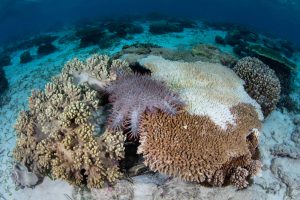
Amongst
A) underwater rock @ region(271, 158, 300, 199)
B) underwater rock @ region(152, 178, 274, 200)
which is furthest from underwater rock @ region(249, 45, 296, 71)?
underwater rock @ region(152, 178, 274, 200)

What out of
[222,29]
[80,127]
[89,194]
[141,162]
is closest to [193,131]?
[141,162]

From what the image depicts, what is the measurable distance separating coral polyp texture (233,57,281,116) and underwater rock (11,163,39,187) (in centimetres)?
558

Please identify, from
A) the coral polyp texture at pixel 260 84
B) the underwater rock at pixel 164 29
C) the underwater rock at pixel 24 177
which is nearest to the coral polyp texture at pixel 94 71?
the underwater rock at pixel 24 177

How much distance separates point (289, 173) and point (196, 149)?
2.88m

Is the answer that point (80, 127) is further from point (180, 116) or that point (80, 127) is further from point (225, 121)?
point (225, 121)

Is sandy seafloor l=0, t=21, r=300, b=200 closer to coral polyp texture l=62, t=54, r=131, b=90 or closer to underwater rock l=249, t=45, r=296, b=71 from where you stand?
coral polyp texture l=62, t=54, r=131, b=90

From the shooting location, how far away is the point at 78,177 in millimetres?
5461

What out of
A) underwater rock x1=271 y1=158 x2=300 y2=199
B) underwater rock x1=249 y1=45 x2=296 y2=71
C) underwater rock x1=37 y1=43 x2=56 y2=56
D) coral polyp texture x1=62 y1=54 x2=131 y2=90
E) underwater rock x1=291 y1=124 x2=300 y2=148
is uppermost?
coral polyp texture x1=62 y1=54 x2=131 y2=90

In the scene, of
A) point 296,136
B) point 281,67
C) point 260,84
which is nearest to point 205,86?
point 260,84

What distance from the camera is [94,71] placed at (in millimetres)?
6582

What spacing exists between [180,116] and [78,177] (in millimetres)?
2185

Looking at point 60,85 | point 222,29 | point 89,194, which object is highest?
point 60,85

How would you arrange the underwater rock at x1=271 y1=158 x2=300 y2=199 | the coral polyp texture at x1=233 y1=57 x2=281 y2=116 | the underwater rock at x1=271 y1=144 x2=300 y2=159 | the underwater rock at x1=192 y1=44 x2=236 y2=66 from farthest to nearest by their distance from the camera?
1. the underwater rock at x1=192 y1=44 x2=236 y2=66
2. the coral polyp texture at x1=233 y1=57 x2=281 y2=116
3. the underwater rock at x1=271 y1=144 x2=300 y2=159
4. the underwater rock at x1=271 y1=158 x2=300 y2=199

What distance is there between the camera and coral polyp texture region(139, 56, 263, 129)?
19.9 feet
